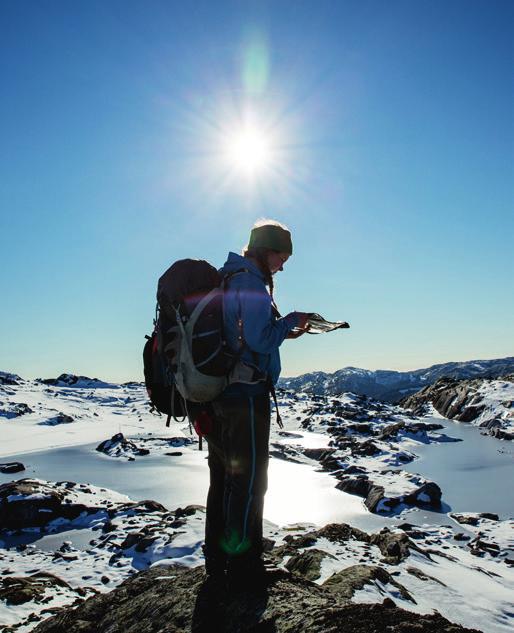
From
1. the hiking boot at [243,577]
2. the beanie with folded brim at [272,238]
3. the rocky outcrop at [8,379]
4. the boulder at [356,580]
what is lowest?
the boulder at [356,580]

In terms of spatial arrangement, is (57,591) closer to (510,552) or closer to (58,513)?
(58,513)


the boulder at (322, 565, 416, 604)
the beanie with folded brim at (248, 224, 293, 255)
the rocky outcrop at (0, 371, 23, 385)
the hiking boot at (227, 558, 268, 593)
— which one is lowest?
the boulder at (322, 565, 416, 604)

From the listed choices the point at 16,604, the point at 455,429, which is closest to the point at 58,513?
the point at 16,604

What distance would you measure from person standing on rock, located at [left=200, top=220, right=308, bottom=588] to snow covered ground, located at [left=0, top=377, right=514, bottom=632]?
1.17 meters

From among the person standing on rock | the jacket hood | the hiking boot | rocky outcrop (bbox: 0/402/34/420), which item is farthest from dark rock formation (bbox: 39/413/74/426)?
the jacket hood

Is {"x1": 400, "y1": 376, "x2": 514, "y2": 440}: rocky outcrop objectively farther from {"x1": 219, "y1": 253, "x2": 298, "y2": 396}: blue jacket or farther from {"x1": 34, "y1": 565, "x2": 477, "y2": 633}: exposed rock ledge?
{"x1": 219, "y1": 253, "x2": 298, "y2": 396}: blue jacket

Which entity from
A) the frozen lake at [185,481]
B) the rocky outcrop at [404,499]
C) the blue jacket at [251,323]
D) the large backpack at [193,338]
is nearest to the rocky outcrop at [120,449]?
the frozen lake at [185,481]

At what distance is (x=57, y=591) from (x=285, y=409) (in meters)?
61.4

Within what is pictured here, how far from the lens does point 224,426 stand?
3010 millimetres

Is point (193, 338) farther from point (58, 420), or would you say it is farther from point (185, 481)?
point (58, 420)

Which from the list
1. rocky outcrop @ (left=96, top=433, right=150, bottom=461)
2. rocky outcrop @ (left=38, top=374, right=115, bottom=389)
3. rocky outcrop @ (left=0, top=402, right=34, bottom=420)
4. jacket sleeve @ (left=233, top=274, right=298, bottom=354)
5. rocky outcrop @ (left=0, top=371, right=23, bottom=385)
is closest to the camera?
jacket sleeve @ (left=233, top=274, right=298, bottom=354)

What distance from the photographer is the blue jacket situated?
290 cm

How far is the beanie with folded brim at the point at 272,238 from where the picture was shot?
3.28 metres

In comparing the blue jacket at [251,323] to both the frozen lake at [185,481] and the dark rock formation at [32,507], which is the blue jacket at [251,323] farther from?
the dark rock formation at [32,507]
